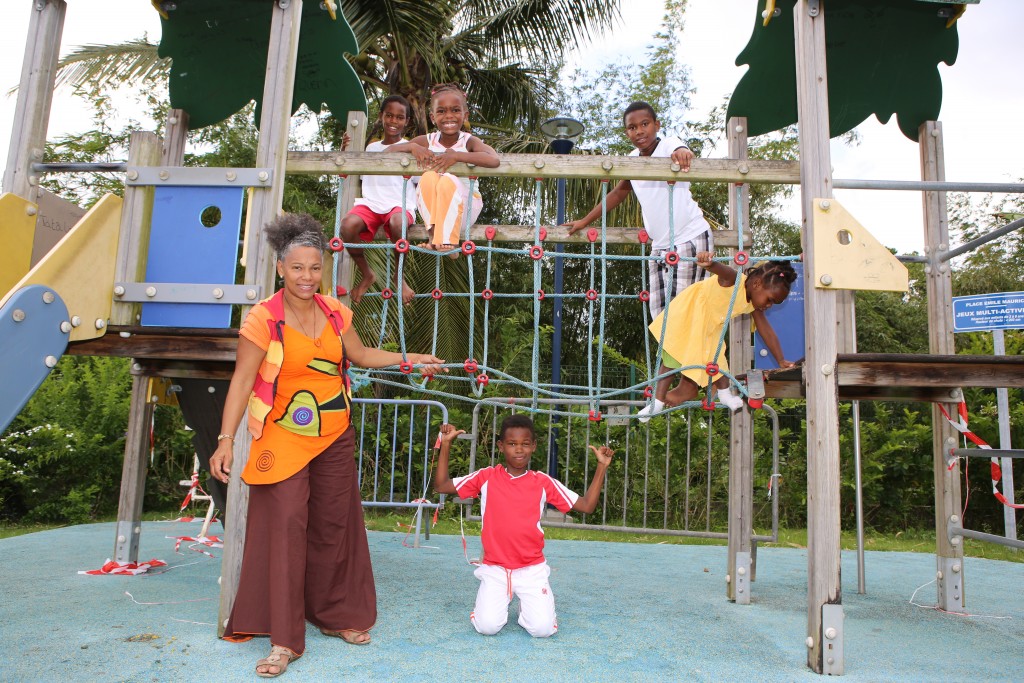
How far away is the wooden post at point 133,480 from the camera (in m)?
4.58

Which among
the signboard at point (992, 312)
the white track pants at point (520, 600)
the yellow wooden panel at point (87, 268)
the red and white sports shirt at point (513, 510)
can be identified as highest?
the signboard at point (992, 312)

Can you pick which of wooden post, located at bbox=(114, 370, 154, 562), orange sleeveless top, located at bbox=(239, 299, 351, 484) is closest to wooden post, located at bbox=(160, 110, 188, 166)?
wooden post, located at bbox=(114, 370, 154, 562)

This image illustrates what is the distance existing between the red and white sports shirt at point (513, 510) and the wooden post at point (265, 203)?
1047 millimetres

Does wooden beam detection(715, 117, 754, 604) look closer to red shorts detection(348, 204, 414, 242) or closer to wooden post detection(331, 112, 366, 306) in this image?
red shorts detection(348, 204, 414, 242)

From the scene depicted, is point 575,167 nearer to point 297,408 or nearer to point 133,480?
point 297,408

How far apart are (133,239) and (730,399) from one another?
3.05 meters

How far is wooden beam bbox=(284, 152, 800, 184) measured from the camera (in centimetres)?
360

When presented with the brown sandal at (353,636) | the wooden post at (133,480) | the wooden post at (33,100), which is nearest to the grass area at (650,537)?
the wooden post at (133,480)

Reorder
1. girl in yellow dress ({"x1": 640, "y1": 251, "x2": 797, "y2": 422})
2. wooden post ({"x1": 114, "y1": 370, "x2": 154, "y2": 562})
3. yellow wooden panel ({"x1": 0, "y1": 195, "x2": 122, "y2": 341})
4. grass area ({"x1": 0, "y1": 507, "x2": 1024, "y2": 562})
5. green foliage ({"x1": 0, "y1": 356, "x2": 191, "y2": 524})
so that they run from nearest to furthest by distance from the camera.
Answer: yellow wooden panel ({"x1": 0, "y1": 195, "x2": 122, "y2": 341})
girl in yellow dress ({"x1": 640, "y1": 251, "x2": 797, "y2": 422})
wooden post ({"x1": 114, "y1": 370, "x2": 154, "y2": 562})
grass area ({"x1": 0, "y1": 507, "x2": 1024, "y2": 562})
green foliage ({"x1": 0, "y1": 356, "x2": 191, "y2": 524})

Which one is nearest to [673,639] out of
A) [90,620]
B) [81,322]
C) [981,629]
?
[981,629]

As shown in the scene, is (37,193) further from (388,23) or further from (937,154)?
(388,23)

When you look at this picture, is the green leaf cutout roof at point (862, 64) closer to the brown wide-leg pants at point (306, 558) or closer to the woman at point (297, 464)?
the woman at point (297, 464)

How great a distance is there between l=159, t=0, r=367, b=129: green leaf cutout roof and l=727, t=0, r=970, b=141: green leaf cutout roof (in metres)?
2.47

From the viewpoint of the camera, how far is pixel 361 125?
186 inches
